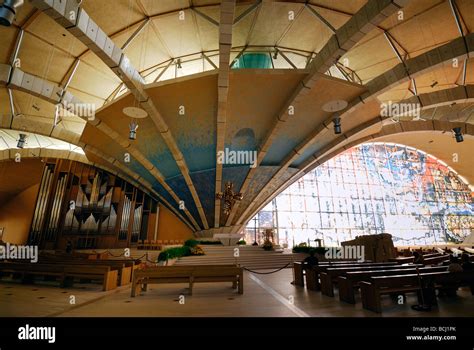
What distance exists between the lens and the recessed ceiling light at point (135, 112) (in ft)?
28.8

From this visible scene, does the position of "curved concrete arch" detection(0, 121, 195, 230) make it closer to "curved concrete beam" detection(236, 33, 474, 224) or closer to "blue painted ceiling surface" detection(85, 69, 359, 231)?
"blue painted ceiling surface" detection(85, 69, 359, 231)

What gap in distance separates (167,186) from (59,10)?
10.2 metres

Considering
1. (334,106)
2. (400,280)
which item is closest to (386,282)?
(400,280)

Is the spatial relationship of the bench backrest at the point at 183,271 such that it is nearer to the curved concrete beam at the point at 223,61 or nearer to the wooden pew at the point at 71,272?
the wooden pew at the point at 71,272

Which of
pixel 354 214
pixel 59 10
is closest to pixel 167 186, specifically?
pixel 59 10

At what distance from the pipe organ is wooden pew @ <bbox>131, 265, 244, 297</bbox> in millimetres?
11812

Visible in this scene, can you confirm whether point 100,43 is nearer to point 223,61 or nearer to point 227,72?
point 223,61

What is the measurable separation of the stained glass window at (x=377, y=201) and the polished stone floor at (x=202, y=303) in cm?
1520

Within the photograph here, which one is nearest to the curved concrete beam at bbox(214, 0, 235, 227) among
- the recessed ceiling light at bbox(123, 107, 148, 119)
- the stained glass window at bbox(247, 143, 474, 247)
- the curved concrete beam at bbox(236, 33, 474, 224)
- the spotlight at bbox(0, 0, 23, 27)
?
the recessed ceiling light at bbox(123, 107, 148, 119)

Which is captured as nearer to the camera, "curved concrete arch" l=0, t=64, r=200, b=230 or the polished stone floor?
the polished stone floor

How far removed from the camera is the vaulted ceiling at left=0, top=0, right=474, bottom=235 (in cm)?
710

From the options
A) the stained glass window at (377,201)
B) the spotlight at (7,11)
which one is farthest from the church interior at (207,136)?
the stained glass window at (377,201)

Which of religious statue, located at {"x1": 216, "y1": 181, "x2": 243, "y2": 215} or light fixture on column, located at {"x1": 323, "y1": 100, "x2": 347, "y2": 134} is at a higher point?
light fixture on column, located at {"x1": 323, "y1": 100, "x2": 347, "y2": 134}

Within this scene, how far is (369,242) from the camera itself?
9664mm
